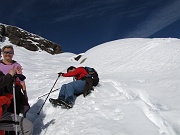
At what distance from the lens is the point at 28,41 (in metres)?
40.1

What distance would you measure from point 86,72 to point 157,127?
339 centimetres

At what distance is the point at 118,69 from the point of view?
1293 cm

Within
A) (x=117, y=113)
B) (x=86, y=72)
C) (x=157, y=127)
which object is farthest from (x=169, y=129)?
(x=86, y=72)

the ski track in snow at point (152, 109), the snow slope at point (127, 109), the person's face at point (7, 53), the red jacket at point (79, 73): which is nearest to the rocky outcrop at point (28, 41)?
the snow slope at point (127, 109)

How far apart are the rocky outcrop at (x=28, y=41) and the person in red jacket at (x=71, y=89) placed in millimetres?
31330

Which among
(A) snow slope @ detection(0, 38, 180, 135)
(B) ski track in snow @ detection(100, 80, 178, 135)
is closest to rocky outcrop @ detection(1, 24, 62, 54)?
(A) snow slope @ detection(0, 38, 180, 135)

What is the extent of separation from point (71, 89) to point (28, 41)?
1371 inches

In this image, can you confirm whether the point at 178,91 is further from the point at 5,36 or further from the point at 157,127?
the point at 5,36

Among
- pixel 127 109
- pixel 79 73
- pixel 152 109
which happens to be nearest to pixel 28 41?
pixel 79 73

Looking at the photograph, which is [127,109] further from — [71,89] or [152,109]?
[71,89]

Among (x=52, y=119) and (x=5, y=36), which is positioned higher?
(x=5, y=36)

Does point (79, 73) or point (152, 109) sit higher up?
point (79, 73)

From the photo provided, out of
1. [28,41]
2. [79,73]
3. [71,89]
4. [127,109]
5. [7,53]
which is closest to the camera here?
[7,53]

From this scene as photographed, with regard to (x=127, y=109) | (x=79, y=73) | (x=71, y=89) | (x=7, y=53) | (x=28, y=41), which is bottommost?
(x=127, y=109)
